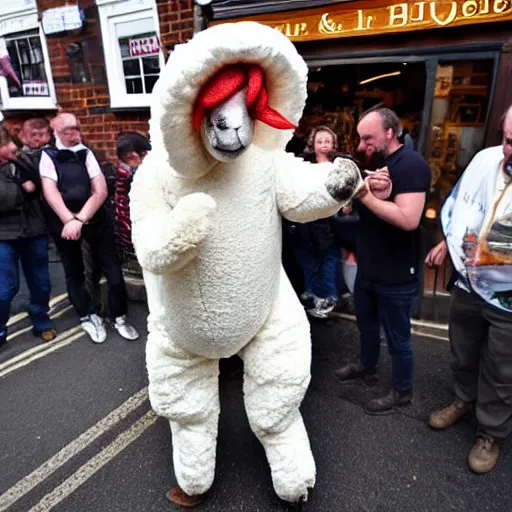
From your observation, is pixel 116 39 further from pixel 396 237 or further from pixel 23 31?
pixel 396 237

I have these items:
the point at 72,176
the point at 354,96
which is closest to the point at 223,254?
the point at 72,176

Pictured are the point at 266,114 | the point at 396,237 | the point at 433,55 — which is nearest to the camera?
the point at 266,114

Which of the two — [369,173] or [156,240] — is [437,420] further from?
[156,240]

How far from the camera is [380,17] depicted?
3186mm

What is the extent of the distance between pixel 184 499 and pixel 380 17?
11.2 ft

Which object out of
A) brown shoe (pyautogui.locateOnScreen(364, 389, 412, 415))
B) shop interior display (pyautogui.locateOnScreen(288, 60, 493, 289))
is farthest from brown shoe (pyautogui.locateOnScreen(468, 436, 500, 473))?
shop interior display (pyautogui.locateOnScreen(288, 60, 493, 289))

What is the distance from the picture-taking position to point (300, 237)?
3.61 meters

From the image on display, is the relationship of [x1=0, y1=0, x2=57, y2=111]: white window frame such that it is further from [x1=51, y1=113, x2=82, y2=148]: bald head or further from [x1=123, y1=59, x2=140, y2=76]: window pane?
[x1=51, y1=113, x2=82, y2=148]: bald head

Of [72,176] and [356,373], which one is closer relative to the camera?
[356,373]

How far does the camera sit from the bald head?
10.6 feet

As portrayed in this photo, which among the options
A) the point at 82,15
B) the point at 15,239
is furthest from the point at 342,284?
the point at 82,15

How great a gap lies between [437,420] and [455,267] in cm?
91

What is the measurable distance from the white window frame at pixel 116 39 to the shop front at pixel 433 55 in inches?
44.4

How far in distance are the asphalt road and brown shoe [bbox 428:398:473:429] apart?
49mm
